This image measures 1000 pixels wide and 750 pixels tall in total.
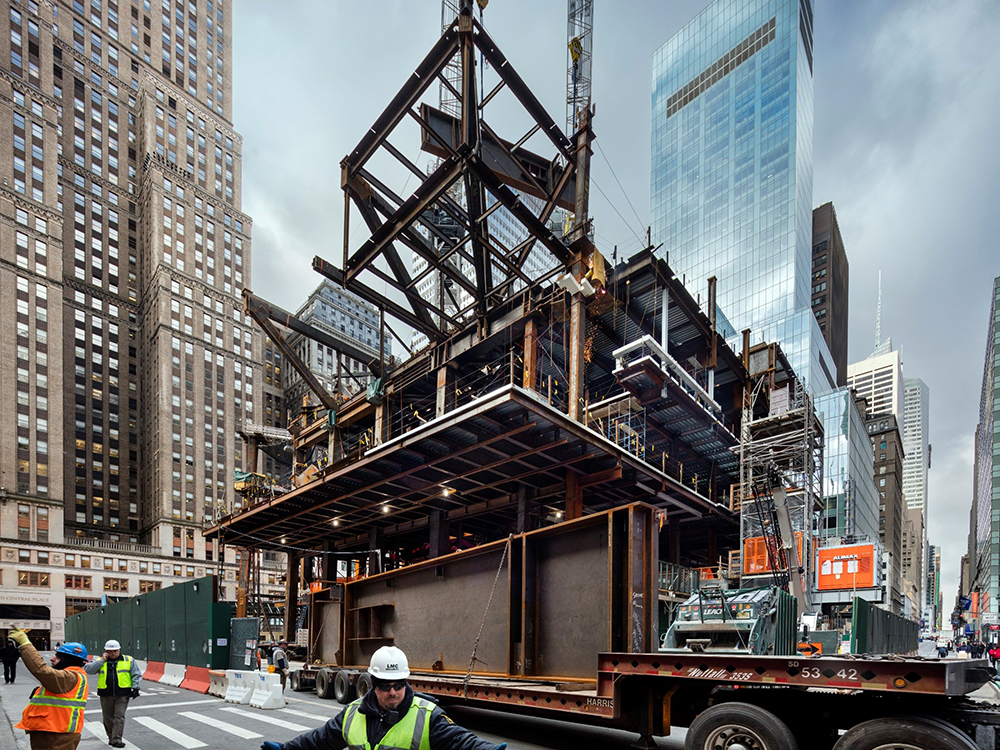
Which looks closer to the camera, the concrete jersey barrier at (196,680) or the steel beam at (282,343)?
the concrete jersey barrier at (196,680)

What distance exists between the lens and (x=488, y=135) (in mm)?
22047

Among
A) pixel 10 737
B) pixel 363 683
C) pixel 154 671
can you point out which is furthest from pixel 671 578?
pixel 10 737

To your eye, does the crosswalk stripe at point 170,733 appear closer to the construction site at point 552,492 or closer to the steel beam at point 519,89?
the construction site at point 552,492

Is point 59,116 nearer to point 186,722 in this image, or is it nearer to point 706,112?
point 706,112

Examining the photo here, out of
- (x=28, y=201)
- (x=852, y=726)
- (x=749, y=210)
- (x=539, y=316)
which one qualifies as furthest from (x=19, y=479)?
(x=749, y=210)

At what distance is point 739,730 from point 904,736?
152 cm

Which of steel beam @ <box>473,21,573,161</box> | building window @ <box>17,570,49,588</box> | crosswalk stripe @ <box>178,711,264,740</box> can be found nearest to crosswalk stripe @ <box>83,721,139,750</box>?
crosswalk stripe @ <box>178,711,264,740</box>

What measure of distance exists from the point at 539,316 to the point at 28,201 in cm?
9101

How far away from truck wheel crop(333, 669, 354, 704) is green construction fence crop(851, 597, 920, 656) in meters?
10.4

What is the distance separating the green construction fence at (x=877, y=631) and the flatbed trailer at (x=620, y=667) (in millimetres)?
5923

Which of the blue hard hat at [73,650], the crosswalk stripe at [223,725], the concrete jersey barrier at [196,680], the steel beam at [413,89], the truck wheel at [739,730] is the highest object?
the steel beam at [413,89]

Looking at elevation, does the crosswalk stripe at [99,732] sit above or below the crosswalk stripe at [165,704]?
above

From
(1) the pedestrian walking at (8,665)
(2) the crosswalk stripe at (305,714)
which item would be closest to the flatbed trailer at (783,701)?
(2) the crosswalk stripe at (305,714)

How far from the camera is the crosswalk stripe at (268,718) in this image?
402 inches
